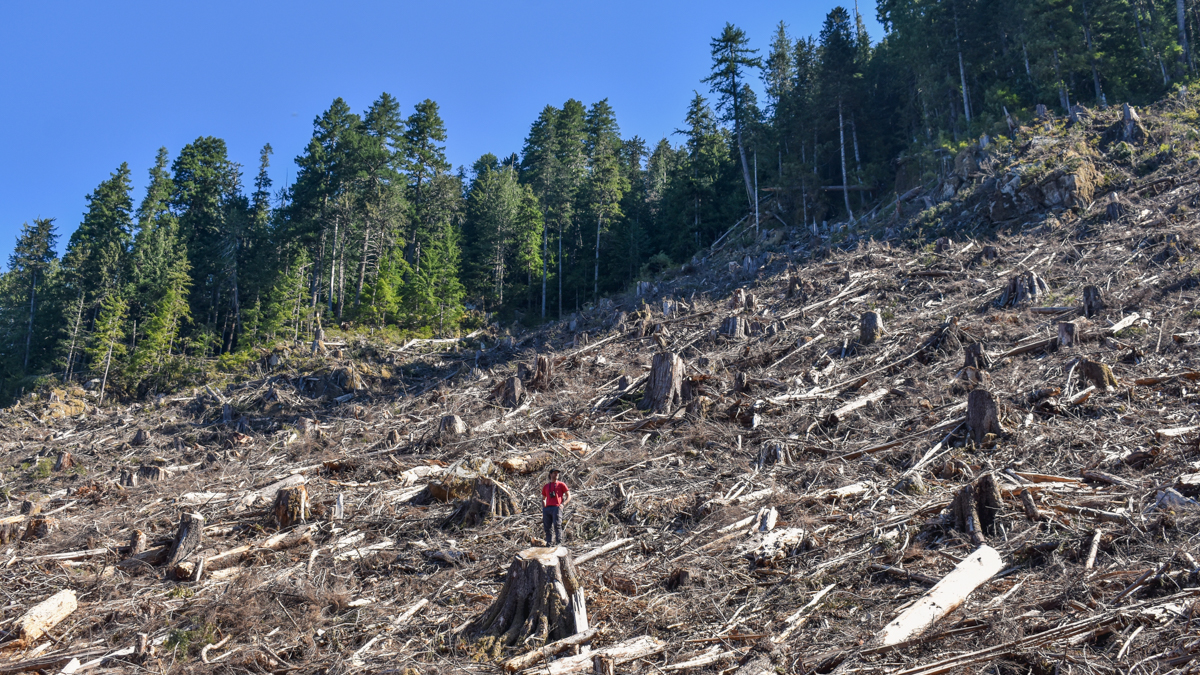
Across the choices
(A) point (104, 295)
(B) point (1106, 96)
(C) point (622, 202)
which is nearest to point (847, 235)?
(B) point (1106, 96)

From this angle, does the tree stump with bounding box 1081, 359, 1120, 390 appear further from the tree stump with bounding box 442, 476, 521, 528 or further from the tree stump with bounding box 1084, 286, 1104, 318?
the tree stump with bounding box 442, 476, 521, 528

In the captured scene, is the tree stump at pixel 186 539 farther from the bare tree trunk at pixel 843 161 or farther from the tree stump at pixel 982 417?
the bare tree trunk at pixel 843 161

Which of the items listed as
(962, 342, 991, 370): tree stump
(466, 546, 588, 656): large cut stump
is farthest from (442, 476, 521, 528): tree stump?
(962, 342, 991, 370): tree stump

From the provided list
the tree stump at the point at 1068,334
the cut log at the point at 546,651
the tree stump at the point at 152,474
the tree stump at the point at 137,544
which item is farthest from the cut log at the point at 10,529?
the tree stump at the point at 1068,334

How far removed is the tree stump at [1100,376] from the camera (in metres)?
8.08

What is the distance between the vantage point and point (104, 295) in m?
36.2

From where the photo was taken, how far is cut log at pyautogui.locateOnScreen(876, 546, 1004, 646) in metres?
4.20

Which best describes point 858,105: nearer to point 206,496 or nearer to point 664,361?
point 664,361

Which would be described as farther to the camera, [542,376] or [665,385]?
[542,376]

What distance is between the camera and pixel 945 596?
448 cm

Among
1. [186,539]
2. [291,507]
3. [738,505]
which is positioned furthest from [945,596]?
[186,539]

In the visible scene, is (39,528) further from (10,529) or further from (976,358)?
(976,358)

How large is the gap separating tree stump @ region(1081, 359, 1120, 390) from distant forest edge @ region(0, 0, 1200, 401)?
22.1 metres

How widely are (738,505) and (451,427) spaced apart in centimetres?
567
